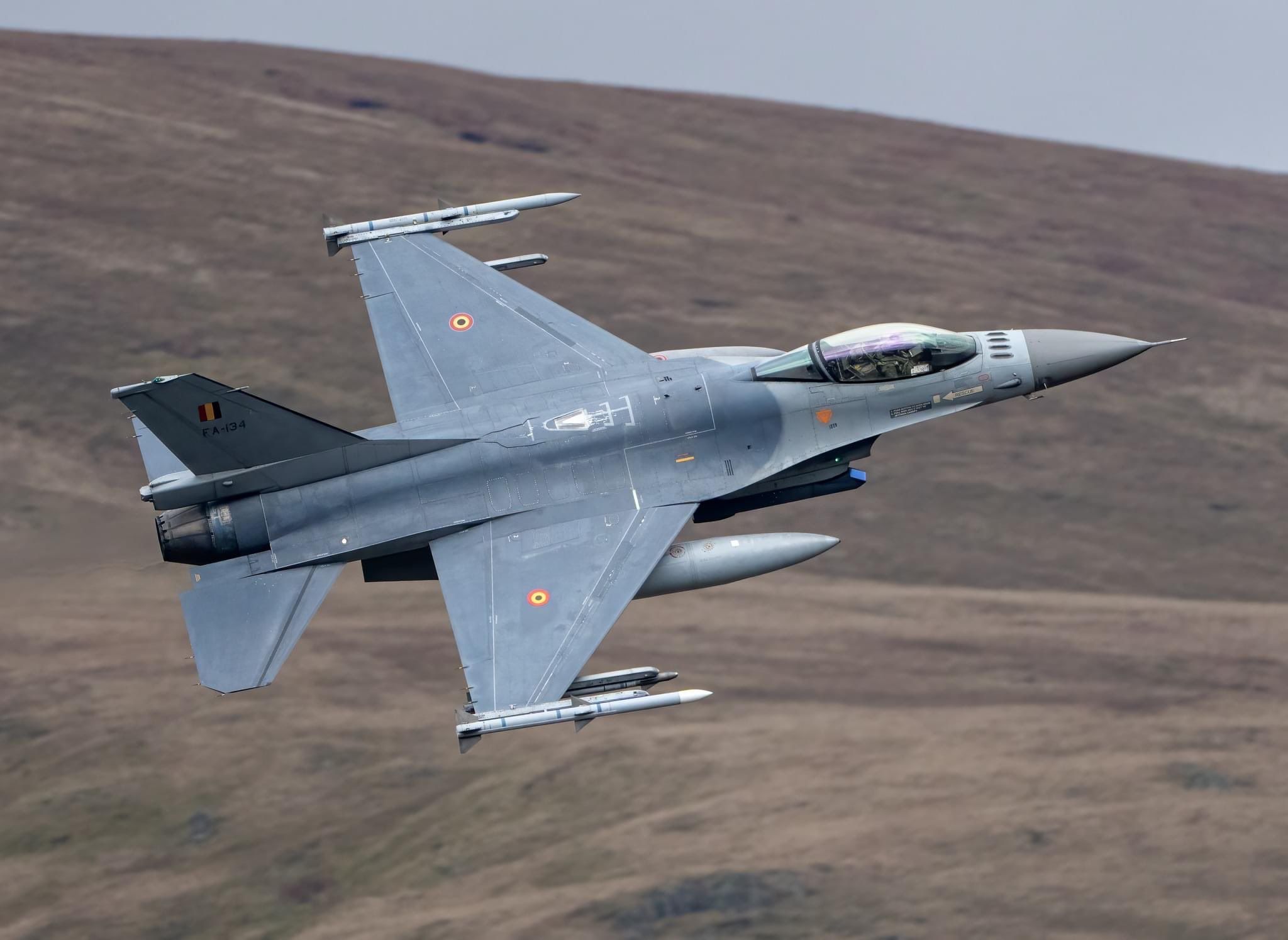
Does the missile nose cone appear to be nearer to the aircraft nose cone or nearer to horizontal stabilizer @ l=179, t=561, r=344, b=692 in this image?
the aircraft nose cone

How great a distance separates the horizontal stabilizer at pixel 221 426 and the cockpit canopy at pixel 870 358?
315 inches

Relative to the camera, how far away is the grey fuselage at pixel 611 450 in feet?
89.6

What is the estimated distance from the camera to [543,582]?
89.6ft

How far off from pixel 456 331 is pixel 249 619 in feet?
22.5

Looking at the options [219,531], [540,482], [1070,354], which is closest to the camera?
[219,531]

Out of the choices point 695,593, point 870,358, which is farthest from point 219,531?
point 695,593

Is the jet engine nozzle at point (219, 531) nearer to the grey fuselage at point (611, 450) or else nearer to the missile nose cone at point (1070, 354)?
the grey fuselage at point (611, 450)

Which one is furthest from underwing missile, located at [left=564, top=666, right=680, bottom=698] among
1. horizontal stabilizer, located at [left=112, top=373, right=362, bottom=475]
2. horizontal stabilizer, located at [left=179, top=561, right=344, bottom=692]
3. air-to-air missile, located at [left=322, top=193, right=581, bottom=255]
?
air-to-air missile, located at [left=322, top=193, right=581, bottom=255]

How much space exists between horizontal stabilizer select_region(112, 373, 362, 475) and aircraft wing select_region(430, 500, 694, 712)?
306 cm

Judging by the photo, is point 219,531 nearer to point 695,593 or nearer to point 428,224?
point 428,224

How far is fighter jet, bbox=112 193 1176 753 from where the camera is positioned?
26.8 m

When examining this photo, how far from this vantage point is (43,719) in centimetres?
5025

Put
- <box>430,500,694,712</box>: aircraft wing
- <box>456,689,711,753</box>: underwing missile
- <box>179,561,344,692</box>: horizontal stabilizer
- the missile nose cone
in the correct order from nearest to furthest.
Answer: <box>456,689,711,753</box>: underwing missile, <box>430,500,694,712</box>: aircraft wing, <box>179,561,344,692</box>: horizontal stabilizer, the missile nose cone

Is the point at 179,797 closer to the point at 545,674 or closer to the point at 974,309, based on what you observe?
the point at 545,674
